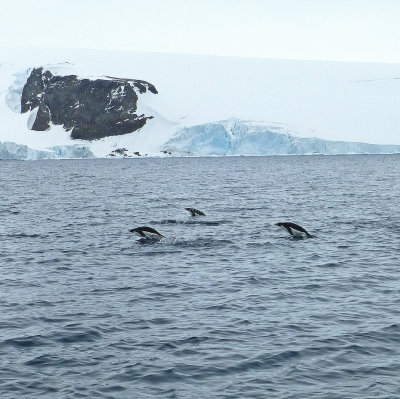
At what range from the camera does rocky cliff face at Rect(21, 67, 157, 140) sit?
162375 millimetres

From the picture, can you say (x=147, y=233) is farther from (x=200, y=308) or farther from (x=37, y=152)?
(x=37, y=152)

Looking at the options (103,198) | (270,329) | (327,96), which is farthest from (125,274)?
(327,96)

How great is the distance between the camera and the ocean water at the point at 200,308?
1209 cm

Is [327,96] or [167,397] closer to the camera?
[167,397]

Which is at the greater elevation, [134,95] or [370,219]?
[134,95]

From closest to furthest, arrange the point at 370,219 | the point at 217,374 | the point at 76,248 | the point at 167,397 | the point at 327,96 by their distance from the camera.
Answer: the point at 167,397 → the point at 217,374 → the point at 76,248 → the point at 370,219 → the point at 327,96

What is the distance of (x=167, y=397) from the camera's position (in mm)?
11352

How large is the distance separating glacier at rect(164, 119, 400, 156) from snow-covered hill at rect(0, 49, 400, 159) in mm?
203

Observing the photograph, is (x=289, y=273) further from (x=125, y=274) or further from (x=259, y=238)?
(x=259, y=238)

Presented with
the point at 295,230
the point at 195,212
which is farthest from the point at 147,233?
the point at 195,212

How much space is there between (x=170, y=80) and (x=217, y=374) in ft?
536

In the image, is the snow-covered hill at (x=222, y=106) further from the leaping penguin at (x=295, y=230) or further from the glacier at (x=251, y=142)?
the leaping penguin at (x=295, y=230)

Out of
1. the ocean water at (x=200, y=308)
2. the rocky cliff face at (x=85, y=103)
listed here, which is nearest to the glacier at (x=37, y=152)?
the rocky cliff face at (x=85, y=103)

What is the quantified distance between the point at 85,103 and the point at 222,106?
43846mm
